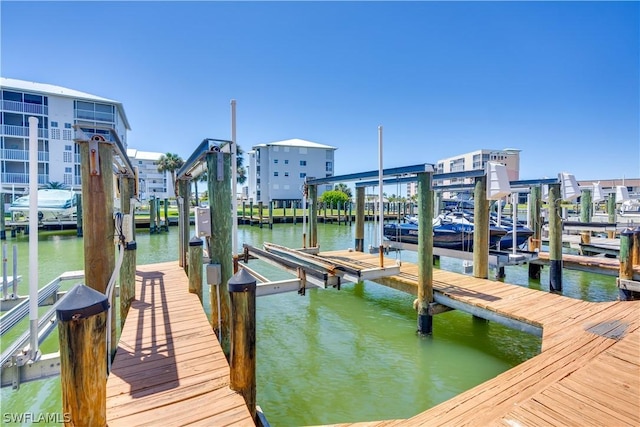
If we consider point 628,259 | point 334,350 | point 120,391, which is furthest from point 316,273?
point 628,259

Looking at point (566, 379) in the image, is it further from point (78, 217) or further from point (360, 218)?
point (78, 217)

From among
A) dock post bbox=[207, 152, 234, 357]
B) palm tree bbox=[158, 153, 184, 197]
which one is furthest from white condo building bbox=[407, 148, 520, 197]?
dock post bbox=[207, 152, 234, 357]

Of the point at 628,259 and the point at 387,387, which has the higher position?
the point at 628,259

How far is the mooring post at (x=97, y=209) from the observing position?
12.8ft

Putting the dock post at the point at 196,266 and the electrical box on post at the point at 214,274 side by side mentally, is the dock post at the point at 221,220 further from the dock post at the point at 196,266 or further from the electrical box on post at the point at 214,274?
the dock post at the point at 196,266

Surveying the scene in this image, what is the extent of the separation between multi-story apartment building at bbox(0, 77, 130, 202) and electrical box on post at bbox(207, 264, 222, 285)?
32.8 m

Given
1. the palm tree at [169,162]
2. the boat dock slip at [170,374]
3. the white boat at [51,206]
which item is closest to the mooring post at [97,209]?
the boat dock slip at [170,374]

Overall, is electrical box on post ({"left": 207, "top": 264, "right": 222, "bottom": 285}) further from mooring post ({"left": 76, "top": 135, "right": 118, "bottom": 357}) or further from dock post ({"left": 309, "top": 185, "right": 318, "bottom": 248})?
dock post ({"left": 309, "top": 185, "right": 318, "bottom": 248})

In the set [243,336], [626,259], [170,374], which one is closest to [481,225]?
[626,259]

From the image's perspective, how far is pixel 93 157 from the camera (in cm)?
392

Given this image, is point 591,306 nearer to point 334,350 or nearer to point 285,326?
point 334,350

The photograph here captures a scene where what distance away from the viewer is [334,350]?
612 centimetres

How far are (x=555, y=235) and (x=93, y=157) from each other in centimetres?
1050

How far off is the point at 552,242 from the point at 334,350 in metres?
7.03
